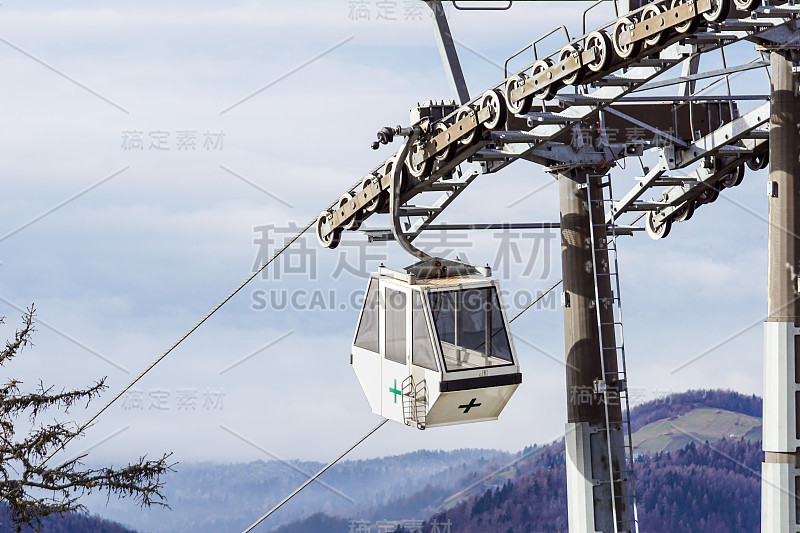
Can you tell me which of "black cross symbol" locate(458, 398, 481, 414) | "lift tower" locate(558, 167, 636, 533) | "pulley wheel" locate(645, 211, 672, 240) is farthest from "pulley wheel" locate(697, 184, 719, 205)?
"black cross symbol" locate(458, 398, 481, 414)

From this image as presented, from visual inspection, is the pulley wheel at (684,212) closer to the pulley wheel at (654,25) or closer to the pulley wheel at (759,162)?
the pulley wheel at (759,162)

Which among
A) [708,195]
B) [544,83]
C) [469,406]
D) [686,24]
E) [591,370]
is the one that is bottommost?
[469,406]

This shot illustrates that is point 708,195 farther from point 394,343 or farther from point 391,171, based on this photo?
point 394,343

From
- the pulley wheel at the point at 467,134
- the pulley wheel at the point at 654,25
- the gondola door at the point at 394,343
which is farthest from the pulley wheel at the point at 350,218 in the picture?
the pulley wheel at the point at 654,25

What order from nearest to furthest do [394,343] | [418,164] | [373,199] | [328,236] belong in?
1. [394,343]
2. [418,164]
3. [373,199]
4. [328,236]

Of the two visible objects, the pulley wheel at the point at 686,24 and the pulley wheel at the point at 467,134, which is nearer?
the pulley wheel at the point at 686,24

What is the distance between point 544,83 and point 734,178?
7828 mm

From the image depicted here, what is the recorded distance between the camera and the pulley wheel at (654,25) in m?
15.7

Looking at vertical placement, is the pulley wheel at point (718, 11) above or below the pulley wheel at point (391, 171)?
above

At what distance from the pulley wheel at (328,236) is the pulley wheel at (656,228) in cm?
752

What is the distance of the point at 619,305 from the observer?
2100cm

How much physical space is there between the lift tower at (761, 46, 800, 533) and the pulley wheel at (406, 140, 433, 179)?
5425mm

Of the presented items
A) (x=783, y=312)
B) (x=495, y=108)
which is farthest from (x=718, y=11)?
(x=783, y=312)

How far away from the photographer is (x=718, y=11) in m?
14.9
